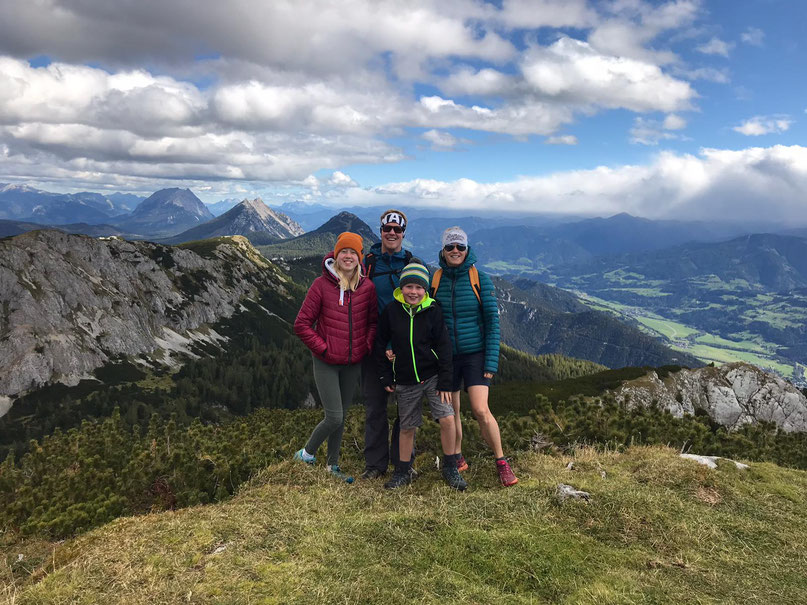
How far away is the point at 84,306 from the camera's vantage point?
13112 cm

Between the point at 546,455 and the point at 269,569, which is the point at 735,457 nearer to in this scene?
the point at 546,455

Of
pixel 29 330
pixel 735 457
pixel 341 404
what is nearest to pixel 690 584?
pixel 341 404

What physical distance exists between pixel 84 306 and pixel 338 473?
156742 mm

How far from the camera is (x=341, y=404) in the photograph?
9398 millimetres

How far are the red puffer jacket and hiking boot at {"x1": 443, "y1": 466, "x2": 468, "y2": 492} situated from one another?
10.4ft

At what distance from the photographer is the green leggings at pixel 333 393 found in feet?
29.7

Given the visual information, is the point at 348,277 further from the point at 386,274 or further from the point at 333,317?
the point at 386,274

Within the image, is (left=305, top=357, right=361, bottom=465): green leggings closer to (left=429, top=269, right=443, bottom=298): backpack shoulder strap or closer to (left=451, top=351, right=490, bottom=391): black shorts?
(left=451, top=351, right=490, bottom=391): black shorts

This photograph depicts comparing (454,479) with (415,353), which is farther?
(454,479)

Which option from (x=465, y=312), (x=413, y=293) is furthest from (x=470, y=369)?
(x=413, y=293)

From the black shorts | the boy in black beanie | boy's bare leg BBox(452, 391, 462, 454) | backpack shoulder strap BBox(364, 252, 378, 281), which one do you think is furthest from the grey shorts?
backpack shoulder strap BBox(364, 252, 378, 281)

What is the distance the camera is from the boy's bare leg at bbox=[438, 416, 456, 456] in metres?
8.73

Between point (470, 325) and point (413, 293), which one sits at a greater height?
point (413, 293)

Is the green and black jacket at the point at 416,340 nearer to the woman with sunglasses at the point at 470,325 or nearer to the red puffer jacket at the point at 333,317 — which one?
the woman with sunglasses at the point at 470,325
